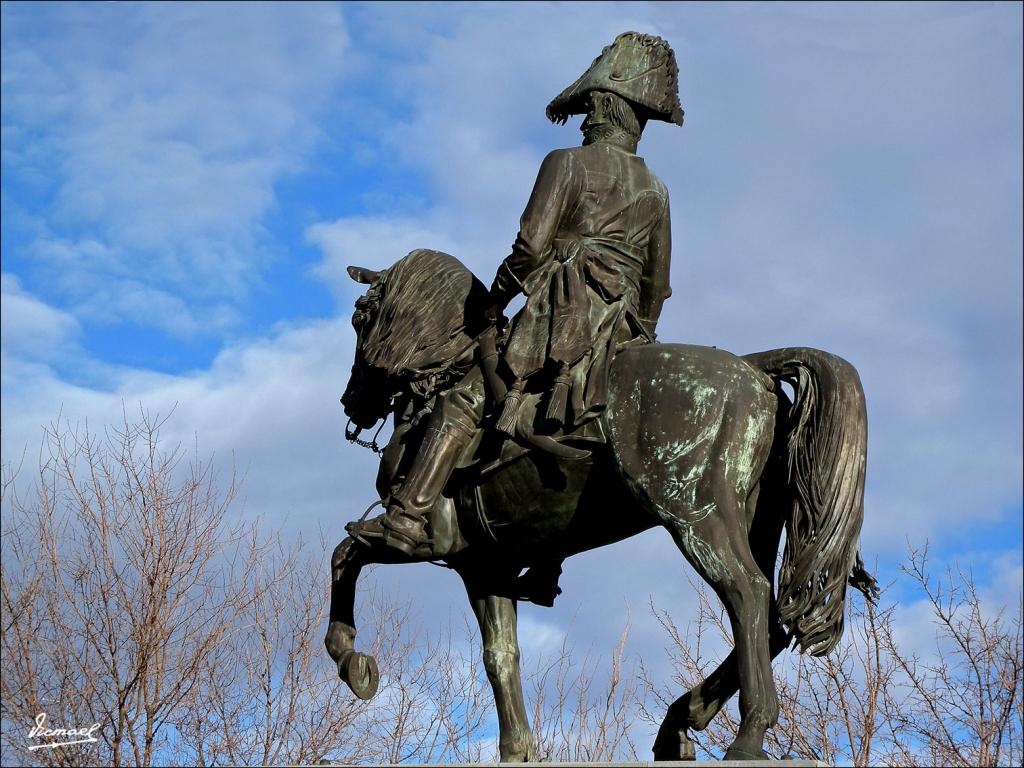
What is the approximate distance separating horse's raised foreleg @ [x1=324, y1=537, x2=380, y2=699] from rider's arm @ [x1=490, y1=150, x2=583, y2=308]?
1.45 meters

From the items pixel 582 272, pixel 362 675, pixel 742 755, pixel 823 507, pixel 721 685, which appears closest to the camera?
pixel 742 755

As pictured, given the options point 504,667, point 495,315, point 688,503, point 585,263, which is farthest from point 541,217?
point 504,667

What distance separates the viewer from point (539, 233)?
6902 millimetres

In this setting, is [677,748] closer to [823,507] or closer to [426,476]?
[823,507]

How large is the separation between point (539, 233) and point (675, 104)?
109 cm

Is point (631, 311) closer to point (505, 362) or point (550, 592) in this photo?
point (505, 362)

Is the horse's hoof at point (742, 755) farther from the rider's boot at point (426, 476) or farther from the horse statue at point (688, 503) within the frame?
the rider's boot at point (426, 476)

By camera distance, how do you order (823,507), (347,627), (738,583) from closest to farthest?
(738,583), (823,507), (347,627)

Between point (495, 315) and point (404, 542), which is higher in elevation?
point (495, 315)

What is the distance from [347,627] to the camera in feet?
23.0

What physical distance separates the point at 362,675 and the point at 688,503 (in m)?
1.68

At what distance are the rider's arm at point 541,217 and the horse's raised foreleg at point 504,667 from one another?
4.89ft

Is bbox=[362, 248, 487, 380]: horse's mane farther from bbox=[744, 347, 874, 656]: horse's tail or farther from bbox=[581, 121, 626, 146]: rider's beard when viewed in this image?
bbox=[744, 347, 874, 656]: horse's tail

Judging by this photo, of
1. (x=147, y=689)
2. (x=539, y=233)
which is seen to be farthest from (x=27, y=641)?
(x=539, y=233)
